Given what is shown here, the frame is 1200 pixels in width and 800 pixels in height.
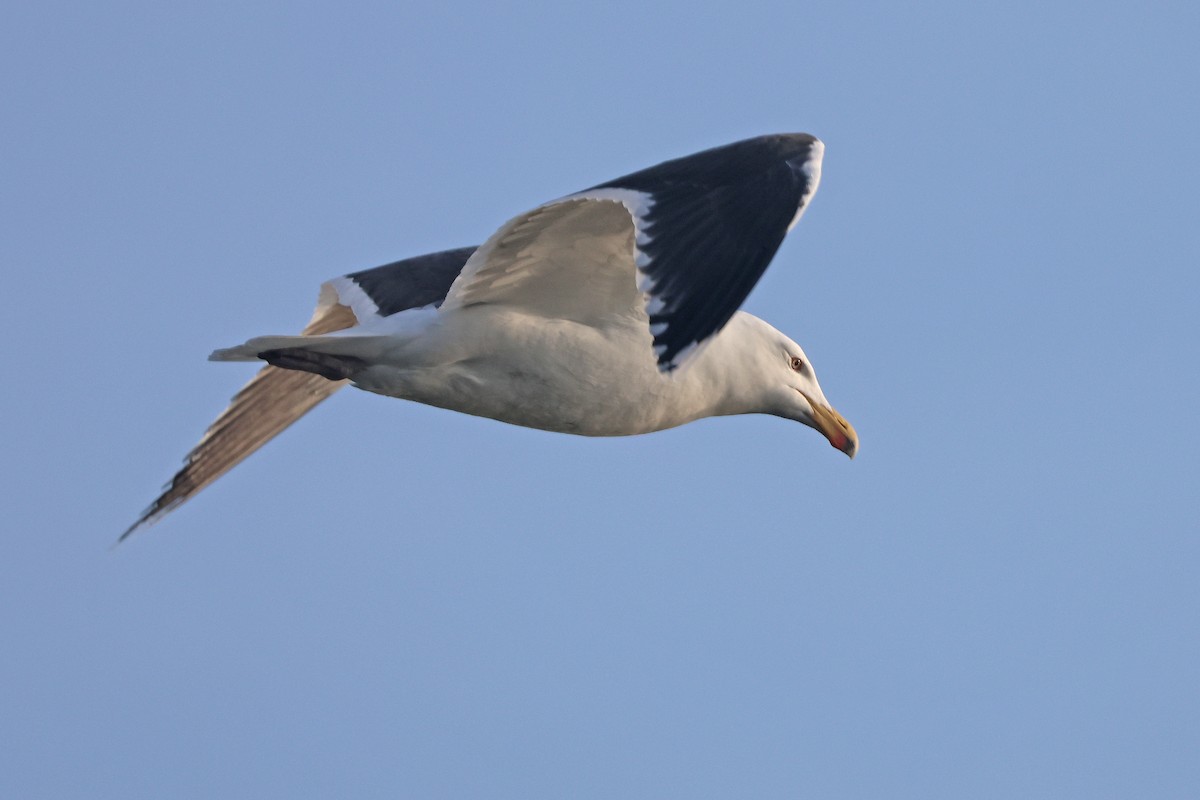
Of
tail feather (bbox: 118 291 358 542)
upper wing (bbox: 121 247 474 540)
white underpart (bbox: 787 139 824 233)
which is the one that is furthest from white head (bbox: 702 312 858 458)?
tail feather (bbox: 118 291 358 542)

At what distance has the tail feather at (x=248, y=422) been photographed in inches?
440

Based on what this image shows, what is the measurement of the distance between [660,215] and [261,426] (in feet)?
14.7

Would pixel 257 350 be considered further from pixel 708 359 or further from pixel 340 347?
pixel 708 359

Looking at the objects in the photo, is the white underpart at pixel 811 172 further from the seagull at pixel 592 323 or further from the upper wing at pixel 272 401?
the upper wing at pixel 272 401

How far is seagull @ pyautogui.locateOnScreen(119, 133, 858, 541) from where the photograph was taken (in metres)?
7.46

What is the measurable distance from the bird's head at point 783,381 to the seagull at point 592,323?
0.03ft

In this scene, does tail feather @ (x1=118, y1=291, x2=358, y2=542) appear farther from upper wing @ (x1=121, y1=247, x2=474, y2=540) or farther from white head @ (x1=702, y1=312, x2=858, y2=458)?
white head @ (x1=702, y1=312, x2=858, y2=458)

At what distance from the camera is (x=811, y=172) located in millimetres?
7816

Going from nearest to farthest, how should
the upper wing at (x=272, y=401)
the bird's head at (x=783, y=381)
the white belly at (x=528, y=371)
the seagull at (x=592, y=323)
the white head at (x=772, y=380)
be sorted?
the seagull at (x=592, y=323) → the white belly at (x=528, y=371) → the white head at (x=772, y=380) → the bird's head at (x=783, y=381) → the upper wing at (x=272, y=401)

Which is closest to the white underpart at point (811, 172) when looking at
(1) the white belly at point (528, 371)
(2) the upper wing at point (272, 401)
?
(1) the white belly at point (528, 371)

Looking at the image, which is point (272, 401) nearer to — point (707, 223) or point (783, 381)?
point (783, 381)

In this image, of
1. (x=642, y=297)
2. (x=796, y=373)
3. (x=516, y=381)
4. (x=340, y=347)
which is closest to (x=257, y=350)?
(x=340, y=347)

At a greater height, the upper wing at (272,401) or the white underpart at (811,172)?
the white underpart at (811,172)

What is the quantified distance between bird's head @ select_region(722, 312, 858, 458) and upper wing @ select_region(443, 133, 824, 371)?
1359 mm
